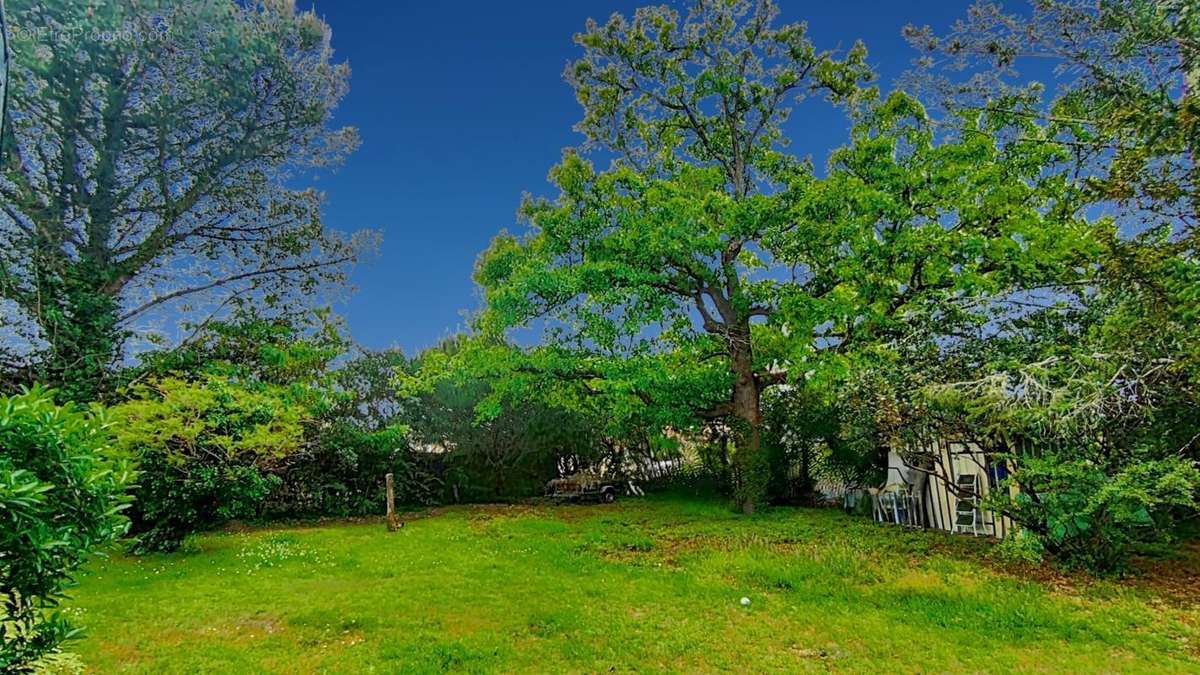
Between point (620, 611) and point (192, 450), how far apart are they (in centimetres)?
642

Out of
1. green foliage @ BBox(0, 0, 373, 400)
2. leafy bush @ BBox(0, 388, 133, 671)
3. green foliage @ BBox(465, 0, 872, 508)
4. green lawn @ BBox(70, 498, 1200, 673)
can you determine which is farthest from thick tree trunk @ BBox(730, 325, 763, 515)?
leafy bush @ BBox(0, 388, 133, 671)

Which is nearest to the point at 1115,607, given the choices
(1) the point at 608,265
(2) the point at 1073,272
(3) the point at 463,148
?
(2) the point at 1073,272

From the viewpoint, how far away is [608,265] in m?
10.3

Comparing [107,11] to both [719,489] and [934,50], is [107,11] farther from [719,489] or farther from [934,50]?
[719,489]

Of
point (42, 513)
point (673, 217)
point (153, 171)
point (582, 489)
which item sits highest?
point (153, 171)

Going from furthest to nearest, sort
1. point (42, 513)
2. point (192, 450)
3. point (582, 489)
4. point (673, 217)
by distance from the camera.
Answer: point (582, 489)
point (673, 217)
point (192, 450)
point (42, 513)

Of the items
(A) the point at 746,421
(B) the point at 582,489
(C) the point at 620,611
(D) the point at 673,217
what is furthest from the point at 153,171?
(A) the point at 746,421

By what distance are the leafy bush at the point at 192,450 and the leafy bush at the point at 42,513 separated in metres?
5.85

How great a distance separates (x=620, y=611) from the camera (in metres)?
5.14

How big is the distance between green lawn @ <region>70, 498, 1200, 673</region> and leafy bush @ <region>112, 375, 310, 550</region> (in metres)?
0.64

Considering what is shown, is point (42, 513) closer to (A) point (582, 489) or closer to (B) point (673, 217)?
(B) point (673, 217)

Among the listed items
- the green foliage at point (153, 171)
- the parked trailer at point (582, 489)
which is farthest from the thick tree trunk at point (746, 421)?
the green foliage at point (153, 171)

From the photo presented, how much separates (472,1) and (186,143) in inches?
256

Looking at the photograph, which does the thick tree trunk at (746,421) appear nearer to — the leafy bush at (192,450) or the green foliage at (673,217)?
the green foliage at (673,217)
